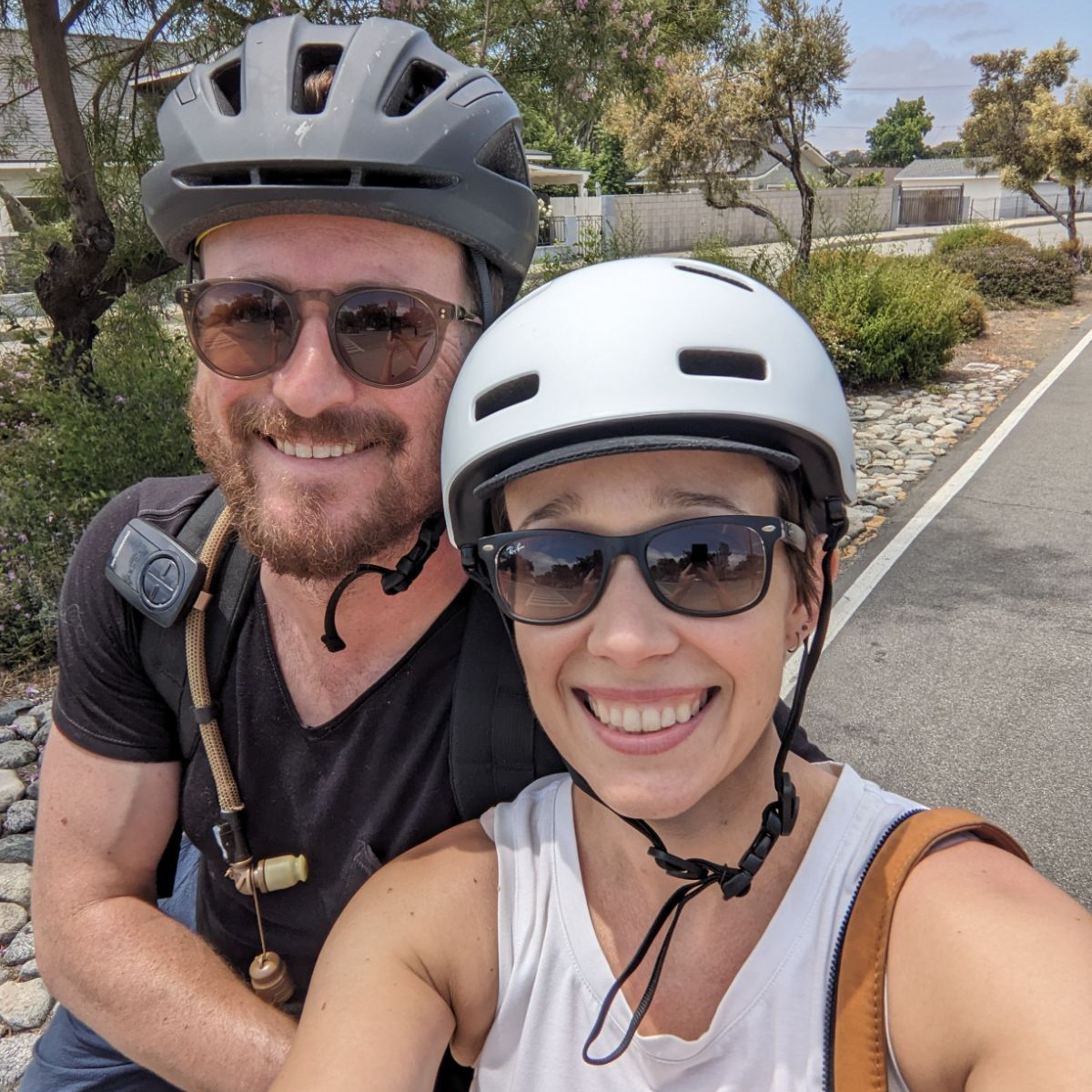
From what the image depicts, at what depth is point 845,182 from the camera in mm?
53062

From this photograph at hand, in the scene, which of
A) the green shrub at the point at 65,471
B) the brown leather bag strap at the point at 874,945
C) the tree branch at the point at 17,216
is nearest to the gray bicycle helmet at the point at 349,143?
the brown leather bag strap at the point at 874,945

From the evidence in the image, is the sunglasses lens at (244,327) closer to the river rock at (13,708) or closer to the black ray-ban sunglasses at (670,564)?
the black ray-ban sunglasses at (670,564)

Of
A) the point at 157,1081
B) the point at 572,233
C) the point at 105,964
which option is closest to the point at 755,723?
the point at 105,964

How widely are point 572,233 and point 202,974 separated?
35.9m

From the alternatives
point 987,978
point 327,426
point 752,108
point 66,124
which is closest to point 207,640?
point 327,426

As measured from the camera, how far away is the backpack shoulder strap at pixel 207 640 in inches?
75.5

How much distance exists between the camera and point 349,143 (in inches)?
72.4

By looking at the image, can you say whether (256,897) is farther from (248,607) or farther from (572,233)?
(572,233)

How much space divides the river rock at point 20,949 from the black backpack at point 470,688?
204 cm

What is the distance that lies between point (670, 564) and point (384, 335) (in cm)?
73

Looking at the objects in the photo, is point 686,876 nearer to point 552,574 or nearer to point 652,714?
point 652,714

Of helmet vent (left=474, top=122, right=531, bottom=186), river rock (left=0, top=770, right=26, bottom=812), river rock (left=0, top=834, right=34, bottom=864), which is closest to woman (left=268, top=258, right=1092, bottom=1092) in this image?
helmet vent (left=474, top=122, right=531, bottom=186)

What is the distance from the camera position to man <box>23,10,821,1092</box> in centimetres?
183

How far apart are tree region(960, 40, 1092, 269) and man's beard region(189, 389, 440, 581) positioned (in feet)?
100
